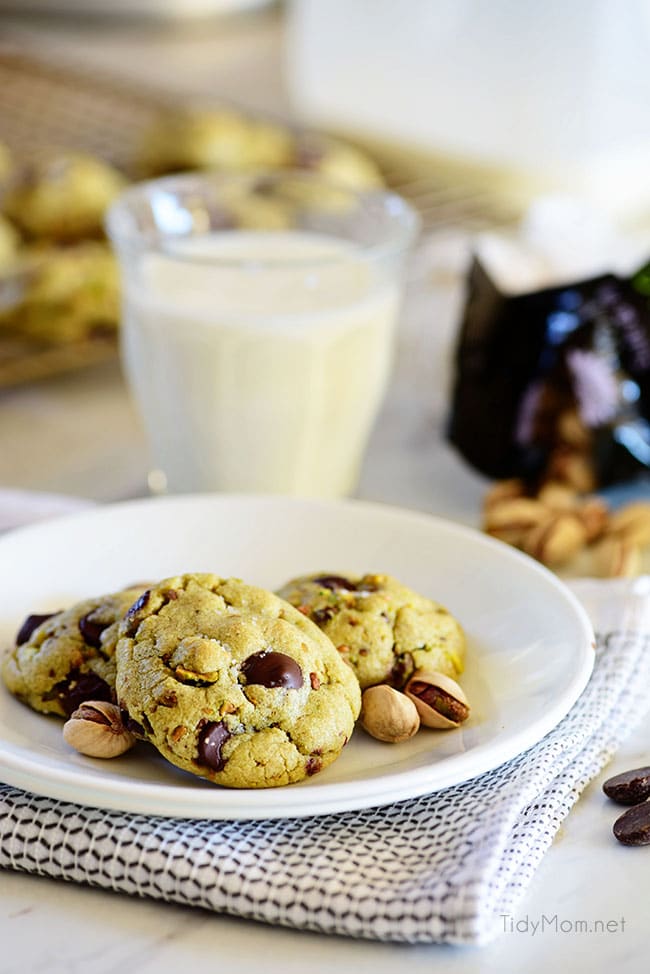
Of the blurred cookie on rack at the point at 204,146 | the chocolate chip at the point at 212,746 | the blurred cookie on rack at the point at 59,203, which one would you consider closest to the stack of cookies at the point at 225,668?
the chocolate chip at the point at 212,746

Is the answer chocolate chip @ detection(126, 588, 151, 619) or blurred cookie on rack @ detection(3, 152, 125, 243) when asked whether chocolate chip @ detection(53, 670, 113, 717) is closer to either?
chocolate chip @ detection(126, 588, 151, 619)

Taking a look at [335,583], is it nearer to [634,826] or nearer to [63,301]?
[634,826]

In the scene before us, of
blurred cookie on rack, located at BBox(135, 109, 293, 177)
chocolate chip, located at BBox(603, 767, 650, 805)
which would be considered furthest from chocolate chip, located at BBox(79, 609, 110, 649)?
blurred cookie on rack, located at BBox(135, 109, 293, 177)

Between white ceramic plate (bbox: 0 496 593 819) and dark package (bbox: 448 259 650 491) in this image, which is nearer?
white ceramic plate (bbox: 0 496 593 819)

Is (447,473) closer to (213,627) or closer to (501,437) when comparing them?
(501,437)

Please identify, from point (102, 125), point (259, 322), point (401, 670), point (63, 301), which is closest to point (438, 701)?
point (401, 670)

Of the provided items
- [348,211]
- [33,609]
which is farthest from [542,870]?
[348,211]
